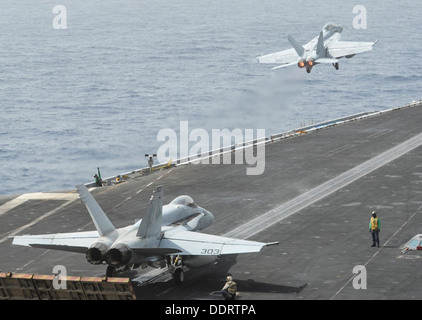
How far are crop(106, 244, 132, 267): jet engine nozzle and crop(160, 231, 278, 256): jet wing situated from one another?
6.82 ft

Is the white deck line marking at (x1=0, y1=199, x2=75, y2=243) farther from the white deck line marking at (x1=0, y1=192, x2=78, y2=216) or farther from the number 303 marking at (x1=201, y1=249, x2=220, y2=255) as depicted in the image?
the number 303 marking at (x1=201, y1=249, x2=220, y2=255)

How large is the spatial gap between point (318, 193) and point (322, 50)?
27.7 meters

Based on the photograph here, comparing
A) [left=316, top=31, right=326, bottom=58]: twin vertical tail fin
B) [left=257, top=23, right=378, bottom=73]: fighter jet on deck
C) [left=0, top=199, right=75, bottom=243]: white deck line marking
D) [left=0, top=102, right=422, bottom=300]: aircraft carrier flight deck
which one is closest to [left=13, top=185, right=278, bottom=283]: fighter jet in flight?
[left=0, top=102, right=422, bottom=300]: aircraft carrier flight deck

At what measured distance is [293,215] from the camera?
50531 millimetres

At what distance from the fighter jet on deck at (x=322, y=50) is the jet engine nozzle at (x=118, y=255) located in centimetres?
4553

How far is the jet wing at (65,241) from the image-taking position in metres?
35.8

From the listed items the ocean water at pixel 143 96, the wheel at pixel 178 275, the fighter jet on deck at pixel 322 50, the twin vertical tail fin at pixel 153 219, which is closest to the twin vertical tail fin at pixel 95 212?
the twin vertical tail fin at pixel 153 219

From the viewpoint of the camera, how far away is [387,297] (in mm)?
34281

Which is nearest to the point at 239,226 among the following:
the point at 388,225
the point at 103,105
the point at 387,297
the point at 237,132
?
the point at 388,225

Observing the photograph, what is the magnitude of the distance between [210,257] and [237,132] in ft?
253

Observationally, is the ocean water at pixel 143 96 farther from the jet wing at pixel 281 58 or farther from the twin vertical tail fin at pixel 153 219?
the twin vertical tail fin at pixel 153 219

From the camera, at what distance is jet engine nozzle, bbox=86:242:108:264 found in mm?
34031
